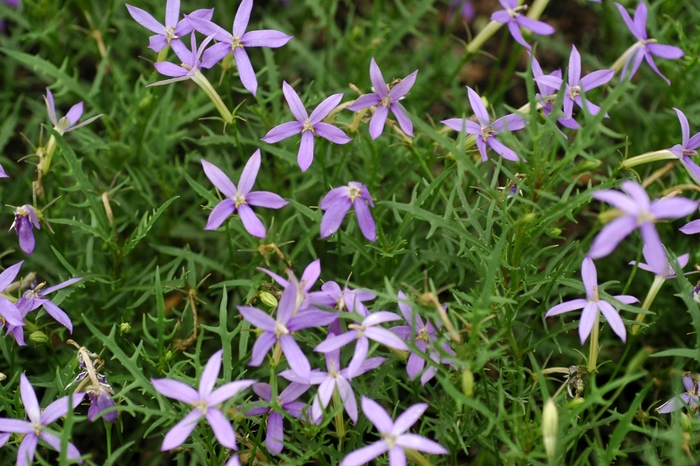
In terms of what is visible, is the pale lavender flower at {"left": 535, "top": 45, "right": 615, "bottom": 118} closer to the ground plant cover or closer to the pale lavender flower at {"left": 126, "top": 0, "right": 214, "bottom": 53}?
the ground plant cover

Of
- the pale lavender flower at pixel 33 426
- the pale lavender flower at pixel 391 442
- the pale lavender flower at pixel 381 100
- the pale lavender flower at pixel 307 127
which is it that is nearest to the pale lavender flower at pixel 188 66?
the pale lavender flower at pixel 307 127

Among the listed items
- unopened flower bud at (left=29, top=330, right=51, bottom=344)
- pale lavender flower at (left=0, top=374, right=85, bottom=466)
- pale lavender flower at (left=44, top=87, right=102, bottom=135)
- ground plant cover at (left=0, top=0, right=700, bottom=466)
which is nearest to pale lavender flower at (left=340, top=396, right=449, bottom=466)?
ground plant cover at (left=0, top=0, right=700, bottom=466)

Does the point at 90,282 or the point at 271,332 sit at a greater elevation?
the point at 271,332

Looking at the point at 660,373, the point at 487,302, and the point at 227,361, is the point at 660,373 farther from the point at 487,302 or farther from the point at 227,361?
the point at 227,361

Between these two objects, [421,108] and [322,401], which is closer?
[322,401]

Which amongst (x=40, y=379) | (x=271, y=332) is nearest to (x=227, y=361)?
(x=271, y=332)

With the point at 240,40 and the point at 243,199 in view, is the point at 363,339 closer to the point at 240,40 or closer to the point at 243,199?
the point at 243,199

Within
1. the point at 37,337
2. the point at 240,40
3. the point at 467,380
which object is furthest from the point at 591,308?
the point at 37,337
